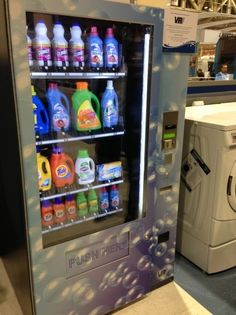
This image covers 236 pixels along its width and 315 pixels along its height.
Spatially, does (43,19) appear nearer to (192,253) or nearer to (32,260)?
(32,260)

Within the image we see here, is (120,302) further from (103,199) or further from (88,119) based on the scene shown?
(88,119)

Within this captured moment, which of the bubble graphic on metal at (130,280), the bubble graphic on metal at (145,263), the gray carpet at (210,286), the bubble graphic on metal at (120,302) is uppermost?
the bubble graphic on metal at (145,263)

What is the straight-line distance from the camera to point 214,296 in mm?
2053

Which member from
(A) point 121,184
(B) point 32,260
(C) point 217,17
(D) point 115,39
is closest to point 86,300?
(B) point 32,260

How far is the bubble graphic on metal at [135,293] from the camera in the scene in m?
1.92

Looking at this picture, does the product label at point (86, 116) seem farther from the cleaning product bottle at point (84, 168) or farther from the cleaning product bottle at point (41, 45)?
the cleaning product bottle at point (41, 45)

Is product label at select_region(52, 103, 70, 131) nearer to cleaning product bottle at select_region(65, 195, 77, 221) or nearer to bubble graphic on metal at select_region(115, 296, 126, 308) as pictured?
cleaning product bottle at select_region(65, 195, 77, 221)

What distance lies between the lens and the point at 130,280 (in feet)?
6.23

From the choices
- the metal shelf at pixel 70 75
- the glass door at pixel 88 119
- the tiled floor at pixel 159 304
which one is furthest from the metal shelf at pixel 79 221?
the metal shelf at pixel 70 75

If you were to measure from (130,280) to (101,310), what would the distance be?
255mm

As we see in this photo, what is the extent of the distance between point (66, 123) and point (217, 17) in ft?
8.13

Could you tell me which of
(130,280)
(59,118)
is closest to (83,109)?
(59,118)

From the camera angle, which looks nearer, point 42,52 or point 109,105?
point 42,52

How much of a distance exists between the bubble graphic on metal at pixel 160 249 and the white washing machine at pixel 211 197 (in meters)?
0.37
